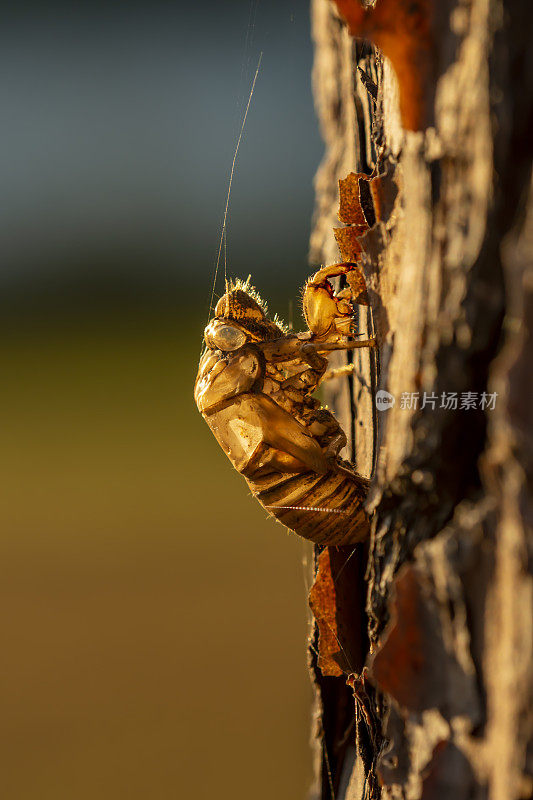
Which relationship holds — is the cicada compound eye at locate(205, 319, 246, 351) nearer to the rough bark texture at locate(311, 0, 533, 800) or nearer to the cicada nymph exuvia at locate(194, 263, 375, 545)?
the cicada nymph exuvia at locate(194, 263, 375, 545)

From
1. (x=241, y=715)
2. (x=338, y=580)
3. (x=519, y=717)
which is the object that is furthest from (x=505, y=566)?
(x=241, y=715)

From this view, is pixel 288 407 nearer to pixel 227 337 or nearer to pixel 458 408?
pixel 227 337

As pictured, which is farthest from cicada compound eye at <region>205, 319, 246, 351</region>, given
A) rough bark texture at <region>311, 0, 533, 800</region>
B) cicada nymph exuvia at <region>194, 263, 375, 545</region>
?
rough bark texture at <region>311, 0, 533, 800</region>

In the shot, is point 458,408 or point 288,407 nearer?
point 458,408

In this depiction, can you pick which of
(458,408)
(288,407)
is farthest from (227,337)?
(458,408)

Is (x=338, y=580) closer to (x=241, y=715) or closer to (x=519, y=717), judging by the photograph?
(x=519, y=717)

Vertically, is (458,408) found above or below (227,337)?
below
